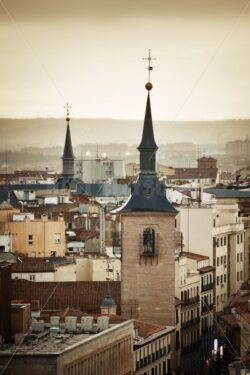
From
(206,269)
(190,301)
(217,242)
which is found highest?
(217,242)

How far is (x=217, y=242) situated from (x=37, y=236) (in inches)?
211

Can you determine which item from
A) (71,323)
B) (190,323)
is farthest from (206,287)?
(71,323)

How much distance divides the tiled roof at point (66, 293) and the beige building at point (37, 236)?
34.9 feet

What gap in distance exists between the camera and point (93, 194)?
89.7 m

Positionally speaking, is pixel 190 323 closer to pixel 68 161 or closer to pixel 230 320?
pixel 230 320

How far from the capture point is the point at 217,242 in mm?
63625

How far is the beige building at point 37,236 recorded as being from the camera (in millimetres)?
64625

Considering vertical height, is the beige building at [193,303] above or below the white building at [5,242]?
below

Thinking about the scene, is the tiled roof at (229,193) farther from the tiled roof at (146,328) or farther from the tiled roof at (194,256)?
the tiled roof at (146,328)

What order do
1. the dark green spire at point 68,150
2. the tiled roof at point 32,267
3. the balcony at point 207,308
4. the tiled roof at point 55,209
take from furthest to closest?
the dark green spire at point 68,150 → the tiled roof at point 55,209 → the balcony at point 207,308 → the tiled roof at point 32,267

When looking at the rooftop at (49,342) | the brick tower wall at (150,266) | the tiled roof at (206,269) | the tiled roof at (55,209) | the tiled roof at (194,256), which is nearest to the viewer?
the rooftop at (49,342)

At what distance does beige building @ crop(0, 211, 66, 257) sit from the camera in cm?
6462

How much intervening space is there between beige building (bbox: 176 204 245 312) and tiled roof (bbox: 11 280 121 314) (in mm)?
7834

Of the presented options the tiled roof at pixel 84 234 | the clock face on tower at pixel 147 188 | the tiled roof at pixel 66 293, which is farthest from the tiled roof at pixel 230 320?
the tiled roof at pixel 84 234
